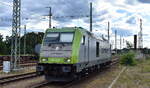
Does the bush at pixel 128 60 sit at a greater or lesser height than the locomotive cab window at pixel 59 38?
lesser

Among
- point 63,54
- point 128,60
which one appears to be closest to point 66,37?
point 63,54

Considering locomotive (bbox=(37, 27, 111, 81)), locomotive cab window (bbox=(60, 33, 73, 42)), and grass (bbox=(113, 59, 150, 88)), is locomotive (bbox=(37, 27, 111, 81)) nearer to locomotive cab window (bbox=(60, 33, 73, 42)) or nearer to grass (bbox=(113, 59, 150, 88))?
locomotive cab window (bbox=(60, 33, 73, 42))

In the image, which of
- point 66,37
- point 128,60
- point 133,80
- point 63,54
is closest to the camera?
point 63,54

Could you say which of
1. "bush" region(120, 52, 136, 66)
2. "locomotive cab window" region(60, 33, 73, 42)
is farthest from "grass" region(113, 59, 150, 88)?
"bush" region(120, 52, 136, 66)

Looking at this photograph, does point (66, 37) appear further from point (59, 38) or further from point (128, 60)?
point (128, 60)

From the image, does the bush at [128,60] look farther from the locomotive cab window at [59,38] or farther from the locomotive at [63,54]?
the locomotive cab window at [59,38]

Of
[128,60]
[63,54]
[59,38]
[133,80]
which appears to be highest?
[59,38]

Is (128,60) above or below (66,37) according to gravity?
below

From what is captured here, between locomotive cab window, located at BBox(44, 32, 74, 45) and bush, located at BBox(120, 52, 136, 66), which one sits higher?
locomotive cab window, located at BBox(44, 32, 74, 45)

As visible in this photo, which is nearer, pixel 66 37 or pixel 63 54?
pixel 63 54

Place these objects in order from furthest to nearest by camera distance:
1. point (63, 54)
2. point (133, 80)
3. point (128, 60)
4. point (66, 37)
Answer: point (128, 60), point (133, 80), point (66, 37), point (63, 54)

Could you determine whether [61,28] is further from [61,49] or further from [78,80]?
[78,80]

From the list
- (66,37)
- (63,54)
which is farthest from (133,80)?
(63,54)

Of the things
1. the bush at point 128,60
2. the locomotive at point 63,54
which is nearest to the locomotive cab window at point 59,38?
the locomotive at point 63,54
